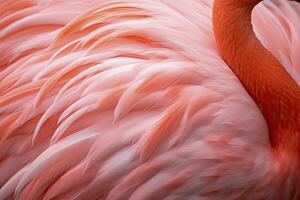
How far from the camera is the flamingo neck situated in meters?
1.68

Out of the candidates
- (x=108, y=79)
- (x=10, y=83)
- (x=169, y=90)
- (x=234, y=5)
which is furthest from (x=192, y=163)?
(x=10, y=83)

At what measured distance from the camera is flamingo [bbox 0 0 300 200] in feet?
5.30

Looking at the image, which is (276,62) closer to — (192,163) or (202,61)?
(202,61)

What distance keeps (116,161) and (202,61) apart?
0.36m

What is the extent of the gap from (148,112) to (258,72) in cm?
30

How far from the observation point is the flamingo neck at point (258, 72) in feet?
5.52

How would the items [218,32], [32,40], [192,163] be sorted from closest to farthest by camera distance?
[192,163], [218,32], [32,40]

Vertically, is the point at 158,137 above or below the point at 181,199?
above

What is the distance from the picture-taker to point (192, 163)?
63.2 inches

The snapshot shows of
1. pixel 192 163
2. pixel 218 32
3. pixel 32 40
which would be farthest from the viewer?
pixel 32 40

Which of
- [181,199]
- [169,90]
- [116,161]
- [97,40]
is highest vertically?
[97,40]

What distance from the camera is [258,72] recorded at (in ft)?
5.57

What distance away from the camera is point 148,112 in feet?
5.45

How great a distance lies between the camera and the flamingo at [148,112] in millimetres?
1615
